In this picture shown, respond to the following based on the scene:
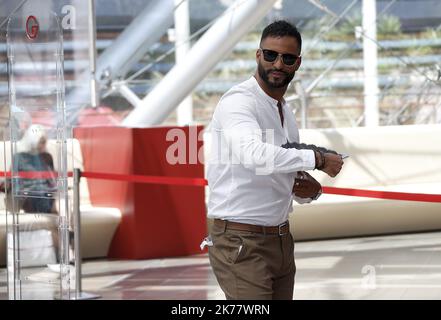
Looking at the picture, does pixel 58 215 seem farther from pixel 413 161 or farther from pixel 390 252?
pixel 413 161

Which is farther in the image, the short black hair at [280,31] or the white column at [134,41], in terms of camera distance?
the white column at [134,41]

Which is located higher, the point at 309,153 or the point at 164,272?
the point at 309,153

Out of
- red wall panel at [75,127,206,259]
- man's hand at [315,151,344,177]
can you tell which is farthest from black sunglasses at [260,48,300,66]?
red wall panel at [75,127,206,259]

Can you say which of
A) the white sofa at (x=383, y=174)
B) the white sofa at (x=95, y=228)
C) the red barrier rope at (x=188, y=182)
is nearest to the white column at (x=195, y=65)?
the white sofa at (x=383, y=174)

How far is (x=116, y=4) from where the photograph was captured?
1445 centimetres

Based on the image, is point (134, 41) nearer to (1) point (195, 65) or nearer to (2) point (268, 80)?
(1) point (195, 65)

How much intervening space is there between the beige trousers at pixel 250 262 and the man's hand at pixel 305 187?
0.55 ft

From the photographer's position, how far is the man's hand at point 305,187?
3.86m

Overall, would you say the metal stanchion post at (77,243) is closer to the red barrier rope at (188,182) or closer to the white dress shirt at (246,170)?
the red barrier rope at (188,182)

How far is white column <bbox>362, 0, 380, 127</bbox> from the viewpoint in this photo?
14336 millimetres

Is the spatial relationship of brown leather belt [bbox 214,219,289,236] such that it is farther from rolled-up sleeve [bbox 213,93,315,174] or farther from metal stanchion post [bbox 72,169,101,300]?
metal stanchion post [bbox 72,169,101,300]

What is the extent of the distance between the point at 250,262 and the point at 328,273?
5047mm
